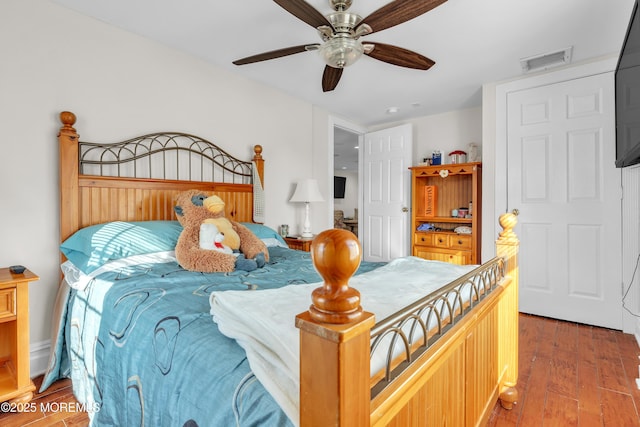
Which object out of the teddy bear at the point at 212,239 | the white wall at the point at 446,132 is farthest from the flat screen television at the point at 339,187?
the teddy bear at the point at 212,239

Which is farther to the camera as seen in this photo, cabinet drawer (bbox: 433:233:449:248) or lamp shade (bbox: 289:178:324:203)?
cabinet drawer (bbox: 433:233:449:248)

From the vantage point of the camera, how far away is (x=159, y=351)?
3.34ft

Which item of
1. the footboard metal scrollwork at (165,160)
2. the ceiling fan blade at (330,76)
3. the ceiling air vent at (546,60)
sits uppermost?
the ceiling air vent at (546,60)

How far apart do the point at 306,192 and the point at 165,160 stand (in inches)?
56.5

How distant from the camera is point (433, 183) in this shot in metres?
4.33

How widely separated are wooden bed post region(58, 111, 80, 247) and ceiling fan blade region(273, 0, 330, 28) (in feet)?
4.95

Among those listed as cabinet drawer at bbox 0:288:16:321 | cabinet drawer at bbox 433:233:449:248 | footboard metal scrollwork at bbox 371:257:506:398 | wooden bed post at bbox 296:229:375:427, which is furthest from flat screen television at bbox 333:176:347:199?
wooden bed post at bbox 296:229:375:427

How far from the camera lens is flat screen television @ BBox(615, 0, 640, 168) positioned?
1625 millimetres

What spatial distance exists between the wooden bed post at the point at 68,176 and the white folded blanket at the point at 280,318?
1586mm

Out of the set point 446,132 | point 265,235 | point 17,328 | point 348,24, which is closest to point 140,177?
point 265,235

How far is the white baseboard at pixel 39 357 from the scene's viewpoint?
1.94 meters

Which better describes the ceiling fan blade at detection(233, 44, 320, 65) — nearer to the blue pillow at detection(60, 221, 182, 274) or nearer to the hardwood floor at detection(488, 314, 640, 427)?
the blue pillow at detection(60, 221, 182, 274)

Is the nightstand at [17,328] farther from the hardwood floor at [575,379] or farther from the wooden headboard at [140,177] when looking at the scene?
the hardwood floor at [575,379]

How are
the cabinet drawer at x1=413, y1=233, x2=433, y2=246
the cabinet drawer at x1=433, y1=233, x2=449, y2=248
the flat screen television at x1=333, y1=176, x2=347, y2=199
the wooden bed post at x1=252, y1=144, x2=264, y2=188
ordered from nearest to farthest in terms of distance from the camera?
the wooden bed post at x1=252, y1=144, x2=264, y2=188 < the cabinet drawer at x1=433, y1=233, x2=449, y2=248 < the cabinet drawer at x1=413, y1=233, x2=433, y2=246 < the flat screen television at x1=333, y1=176, x2=347, y2=199
